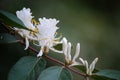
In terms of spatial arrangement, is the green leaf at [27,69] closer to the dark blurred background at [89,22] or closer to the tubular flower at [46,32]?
the tubular flower at [46,32]

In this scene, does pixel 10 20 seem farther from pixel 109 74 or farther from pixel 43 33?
pixel 109 74

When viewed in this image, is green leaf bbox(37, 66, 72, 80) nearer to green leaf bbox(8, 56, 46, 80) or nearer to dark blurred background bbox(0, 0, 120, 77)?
green leaf bbox(8, 56, 46, 80)

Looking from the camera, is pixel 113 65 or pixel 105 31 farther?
pixel 105 31

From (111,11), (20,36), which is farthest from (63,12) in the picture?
(20,36)

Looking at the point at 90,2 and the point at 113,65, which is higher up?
the point at 90,2

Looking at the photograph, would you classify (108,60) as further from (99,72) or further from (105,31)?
(99,72)

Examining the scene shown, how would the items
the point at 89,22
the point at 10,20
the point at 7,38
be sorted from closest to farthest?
1. the point at 10,20
2. the point at 7,38
3. the point at 89,22

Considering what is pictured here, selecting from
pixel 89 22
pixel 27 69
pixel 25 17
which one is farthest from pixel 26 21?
pixel 89 22
